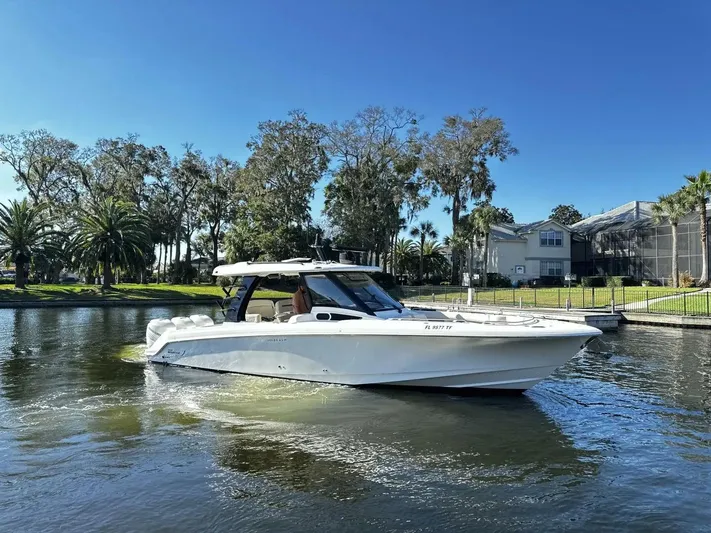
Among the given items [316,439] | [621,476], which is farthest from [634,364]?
[316,439]

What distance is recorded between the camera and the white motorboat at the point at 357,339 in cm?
892

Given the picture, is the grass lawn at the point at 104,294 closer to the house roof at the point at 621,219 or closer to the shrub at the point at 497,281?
the shrub at the point at 497,281

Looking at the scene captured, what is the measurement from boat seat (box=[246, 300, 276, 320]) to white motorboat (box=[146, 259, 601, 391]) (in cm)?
2

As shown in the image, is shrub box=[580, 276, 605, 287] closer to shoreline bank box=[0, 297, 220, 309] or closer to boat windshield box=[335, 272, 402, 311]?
shoreline bank box=[0, 297, 220, 309]

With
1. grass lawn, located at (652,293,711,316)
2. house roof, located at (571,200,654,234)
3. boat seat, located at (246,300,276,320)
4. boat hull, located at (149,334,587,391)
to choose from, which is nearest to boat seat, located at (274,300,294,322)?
boat seat, located at (246,300,276,320)

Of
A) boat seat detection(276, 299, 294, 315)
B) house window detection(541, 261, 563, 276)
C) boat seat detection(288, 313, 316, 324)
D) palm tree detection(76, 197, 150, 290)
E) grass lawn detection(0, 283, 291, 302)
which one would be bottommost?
grass lawn detection(0, 283, 291, 302)

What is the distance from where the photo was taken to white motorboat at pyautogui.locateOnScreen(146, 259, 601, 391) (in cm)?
892

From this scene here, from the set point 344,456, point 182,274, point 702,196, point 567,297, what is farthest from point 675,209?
point 182,274

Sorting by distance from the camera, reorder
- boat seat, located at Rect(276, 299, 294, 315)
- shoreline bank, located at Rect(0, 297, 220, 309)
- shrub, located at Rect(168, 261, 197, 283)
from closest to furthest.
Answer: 1. boat seat, located at Rect(276, 299, 294, 315)
2. shoreline bank, located at Rect(0, 297, 220, 309)
3. shrub, located at Rect(168, 261, 197, 283)

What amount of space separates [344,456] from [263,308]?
586 centimetres

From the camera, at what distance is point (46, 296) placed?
40.9 meters

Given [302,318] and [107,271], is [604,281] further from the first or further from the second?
[302,318]

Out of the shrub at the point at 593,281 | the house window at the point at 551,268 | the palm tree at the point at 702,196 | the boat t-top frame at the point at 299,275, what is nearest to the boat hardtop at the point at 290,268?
the boat t-top frame at the point at 299,275

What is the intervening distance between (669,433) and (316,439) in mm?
4880
